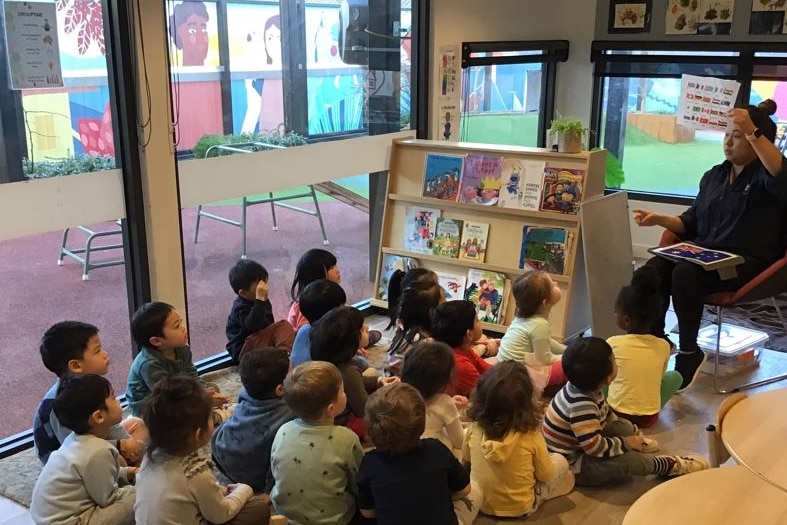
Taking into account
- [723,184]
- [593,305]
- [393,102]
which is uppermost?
[393,102]

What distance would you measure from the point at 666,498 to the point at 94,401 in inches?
62.2

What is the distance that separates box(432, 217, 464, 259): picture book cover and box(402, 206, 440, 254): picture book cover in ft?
0.12

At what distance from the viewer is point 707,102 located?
15.0ft

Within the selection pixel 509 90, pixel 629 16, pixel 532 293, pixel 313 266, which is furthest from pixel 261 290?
pixel 629 16

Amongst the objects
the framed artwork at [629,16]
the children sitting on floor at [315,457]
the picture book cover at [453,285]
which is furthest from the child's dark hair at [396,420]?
the framed artwork at [629,16]

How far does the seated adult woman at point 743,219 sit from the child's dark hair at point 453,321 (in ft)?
3.85

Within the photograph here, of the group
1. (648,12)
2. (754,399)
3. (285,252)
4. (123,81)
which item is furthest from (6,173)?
(648,12)

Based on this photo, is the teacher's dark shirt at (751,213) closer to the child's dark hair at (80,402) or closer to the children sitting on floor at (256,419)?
the children sitting on floor at (256,419)

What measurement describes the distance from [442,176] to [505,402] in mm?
2144

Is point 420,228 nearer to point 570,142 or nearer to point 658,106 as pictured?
point 570,142

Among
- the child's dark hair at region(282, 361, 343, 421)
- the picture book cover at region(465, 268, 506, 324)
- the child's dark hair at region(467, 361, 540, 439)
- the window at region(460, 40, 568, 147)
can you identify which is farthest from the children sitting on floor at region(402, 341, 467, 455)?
the window at region(460, 40, 568, 147)

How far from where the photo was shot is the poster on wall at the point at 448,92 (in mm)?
4891

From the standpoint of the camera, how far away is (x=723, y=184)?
3.77m

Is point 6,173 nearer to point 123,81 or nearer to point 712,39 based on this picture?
point 123,81
